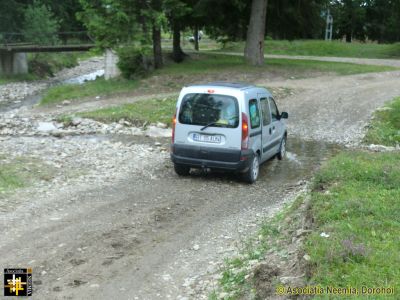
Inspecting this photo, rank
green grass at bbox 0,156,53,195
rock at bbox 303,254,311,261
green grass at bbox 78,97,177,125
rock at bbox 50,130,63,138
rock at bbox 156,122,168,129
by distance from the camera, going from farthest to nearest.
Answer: green grass at bbox 78,97,177,125 < rock at bbox 156,122,168,129 < rock at bbox 50,130,63,138 < green grass at bbox 0,156,53,195 < rock at bbox 303,254,311,261

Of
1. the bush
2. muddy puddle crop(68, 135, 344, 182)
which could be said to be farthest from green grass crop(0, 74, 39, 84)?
muddy puddle crop(68, 135, 344, 182)

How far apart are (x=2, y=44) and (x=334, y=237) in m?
42.6

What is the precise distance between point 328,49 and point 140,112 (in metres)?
30.4

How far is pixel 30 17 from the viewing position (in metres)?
47.5

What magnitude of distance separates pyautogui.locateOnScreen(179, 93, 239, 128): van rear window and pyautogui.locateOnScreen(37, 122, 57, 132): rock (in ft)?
29.0

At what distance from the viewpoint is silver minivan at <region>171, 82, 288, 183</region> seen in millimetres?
11023

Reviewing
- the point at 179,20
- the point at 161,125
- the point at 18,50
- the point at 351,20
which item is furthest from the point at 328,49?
the point at 161,125

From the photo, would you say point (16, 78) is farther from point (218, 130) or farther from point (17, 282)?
point (17, 282)

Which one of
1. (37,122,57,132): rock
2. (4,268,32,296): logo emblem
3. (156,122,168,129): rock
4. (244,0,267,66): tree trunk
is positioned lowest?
(37,122,57,132): rock

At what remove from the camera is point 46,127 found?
19422mm

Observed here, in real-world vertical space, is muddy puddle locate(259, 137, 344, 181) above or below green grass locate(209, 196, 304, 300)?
below

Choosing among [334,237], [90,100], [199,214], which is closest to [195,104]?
[199,214]

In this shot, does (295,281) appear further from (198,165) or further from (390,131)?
(390,131)

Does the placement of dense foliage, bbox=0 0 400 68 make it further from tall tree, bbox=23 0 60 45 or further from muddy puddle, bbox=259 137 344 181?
muddy puddle, bbox=259 137 344 181
